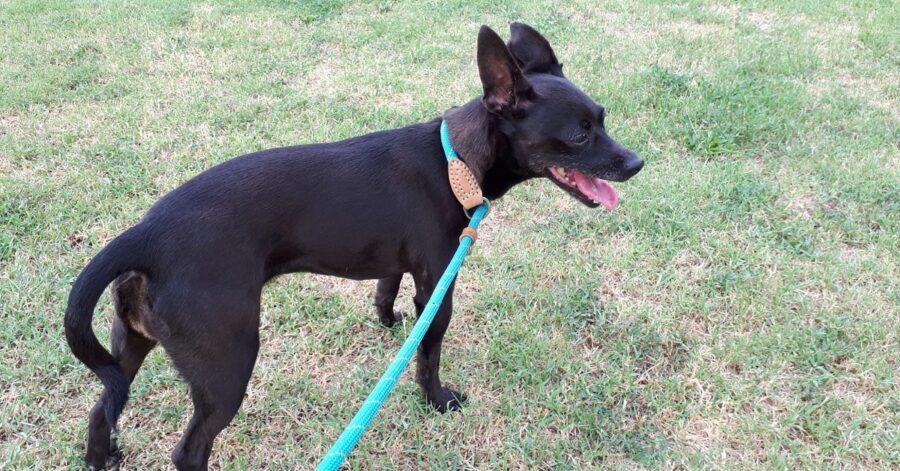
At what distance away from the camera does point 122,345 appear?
2297mm

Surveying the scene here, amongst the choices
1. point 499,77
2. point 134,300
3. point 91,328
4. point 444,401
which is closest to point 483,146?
point 499,77

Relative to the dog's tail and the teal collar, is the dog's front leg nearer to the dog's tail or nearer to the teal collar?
the teal collar

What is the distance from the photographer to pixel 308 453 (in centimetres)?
265

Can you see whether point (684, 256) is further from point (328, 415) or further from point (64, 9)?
point (64, 9)

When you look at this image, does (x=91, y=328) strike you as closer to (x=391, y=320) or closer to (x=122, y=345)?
(x=122, y=345)

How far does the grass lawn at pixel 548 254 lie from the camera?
2.69 metres

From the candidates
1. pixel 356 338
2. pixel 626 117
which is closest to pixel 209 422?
pixel 356 338

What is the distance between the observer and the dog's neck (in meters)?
2.37

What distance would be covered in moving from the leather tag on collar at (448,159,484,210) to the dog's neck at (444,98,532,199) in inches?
2.7

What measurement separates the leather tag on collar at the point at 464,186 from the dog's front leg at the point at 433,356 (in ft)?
1.25

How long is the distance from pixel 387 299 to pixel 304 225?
984 millimetres

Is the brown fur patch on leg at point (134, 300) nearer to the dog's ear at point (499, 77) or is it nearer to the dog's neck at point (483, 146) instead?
the dog's neck at point (483, 146)

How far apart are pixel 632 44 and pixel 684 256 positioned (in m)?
3.24

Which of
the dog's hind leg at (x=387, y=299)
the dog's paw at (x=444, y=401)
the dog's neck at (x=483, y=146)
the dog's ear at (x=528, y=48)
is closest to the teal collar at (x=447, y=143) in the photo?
the dog's neck at (x=483, y=146)
